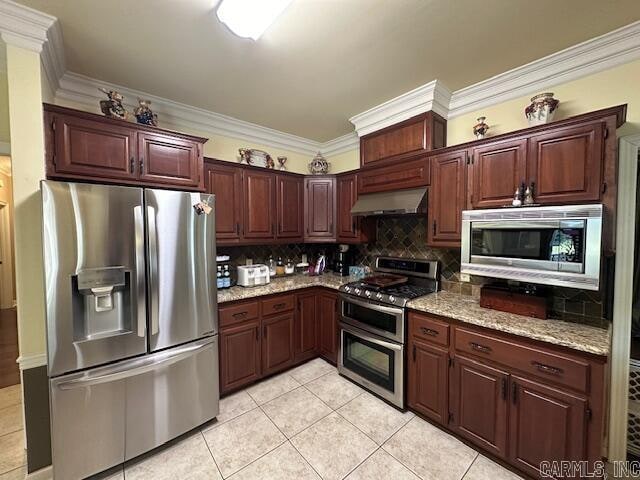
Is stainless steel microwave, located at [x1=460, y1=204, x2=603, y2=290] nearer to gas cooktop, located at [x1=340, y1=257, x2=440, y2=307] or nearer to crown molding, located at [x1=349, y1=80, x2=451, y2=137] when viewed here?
gas cooktop, located at [x1=340, y1=257, x2=440, y2=307]

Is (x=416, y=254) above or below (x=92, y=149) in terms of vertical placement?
below

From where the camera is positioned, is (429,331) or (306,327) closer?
(429,331)

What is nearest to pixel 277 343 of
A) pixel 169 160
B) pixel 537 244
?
pixel 169 160

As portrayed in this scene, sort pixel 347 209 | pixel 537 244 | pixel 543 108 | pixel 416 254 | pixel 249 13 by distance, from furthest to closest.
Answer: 1. pixel 347 209
2. pixel 416 254
3. pixel 543 108
4. pixel 537 244
5. pixel 249 13

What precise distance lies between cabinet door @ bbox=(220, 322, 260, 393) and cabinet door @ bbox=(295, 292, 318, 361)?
0.49 metres

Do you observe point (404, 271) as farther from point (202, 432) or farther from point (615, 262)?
point (202, 432)

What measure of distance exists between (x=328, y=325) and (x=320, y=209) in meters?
1.41

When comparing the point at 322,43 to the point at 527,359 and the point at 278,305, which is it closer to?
the point at 278,305

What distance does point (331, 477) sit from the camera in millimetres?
1620

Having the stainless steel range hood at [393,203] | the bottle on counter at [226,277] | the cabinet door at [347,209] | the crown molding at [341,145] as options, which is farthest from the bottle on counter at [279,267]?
the crown molding at [341,145]

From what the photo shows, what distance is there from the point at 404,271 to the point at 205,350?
6.66 feet

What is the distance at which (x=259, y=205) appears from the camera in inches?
114

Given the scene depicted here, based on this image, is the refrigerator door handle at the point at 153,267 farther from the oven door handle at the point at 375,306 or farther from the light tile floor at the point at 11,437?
the oven door handle at the point at 375,306

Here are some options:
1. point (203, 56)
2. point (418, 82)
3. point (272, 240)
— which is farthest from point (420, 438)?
point (203, 56)
